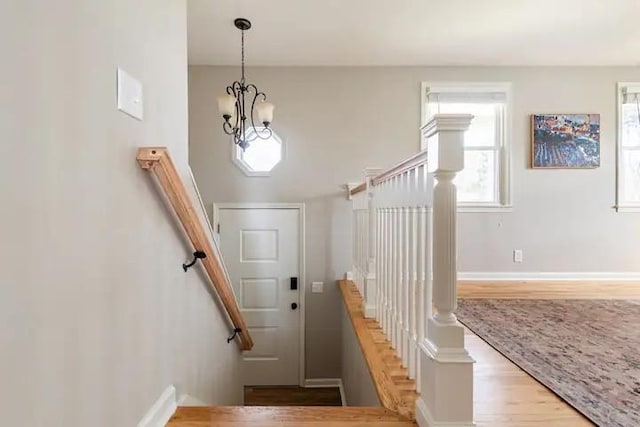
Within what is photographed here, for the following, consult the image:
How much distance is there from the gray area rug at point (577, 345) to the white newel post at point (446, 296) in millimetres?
698

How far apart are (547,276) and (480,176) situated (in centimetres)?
137

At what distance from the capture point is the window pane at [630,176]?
4.23 metres

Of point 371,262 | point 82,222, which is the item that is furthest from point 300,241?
point 82,222

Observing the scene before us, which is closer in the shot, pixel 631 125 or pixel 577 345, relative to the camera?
pixel 577 345

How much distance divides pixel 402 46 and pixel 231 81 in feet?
6.25

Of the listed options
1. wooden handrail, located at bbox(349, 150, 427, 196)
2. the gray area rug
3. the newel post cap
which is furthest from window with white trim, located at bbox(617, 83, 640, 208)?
the newel post cap

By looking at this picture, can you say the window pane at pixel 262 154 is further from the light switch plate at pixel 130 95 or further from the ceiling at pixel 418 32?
the light switch plate at pixel 130 95

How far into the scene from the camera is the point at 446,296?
4.15 feet

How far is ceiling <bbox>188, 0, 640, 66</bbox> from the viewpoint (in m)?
3.00

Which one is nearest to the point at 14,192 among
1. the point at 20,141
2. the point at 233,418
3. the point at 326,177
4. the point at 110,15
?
the point at 20,141

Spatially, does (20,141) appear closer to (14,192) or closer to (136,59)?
(14,192)

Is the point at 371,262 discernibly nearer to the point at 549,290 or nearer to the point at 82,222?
the point at 82,222

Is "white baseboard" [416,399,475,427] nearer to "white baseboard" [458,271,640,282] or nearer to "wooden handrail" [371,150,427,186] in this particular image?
"wooden handrail" [371,150,427,186]

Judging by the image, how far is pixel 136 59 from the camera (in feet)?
4.31
